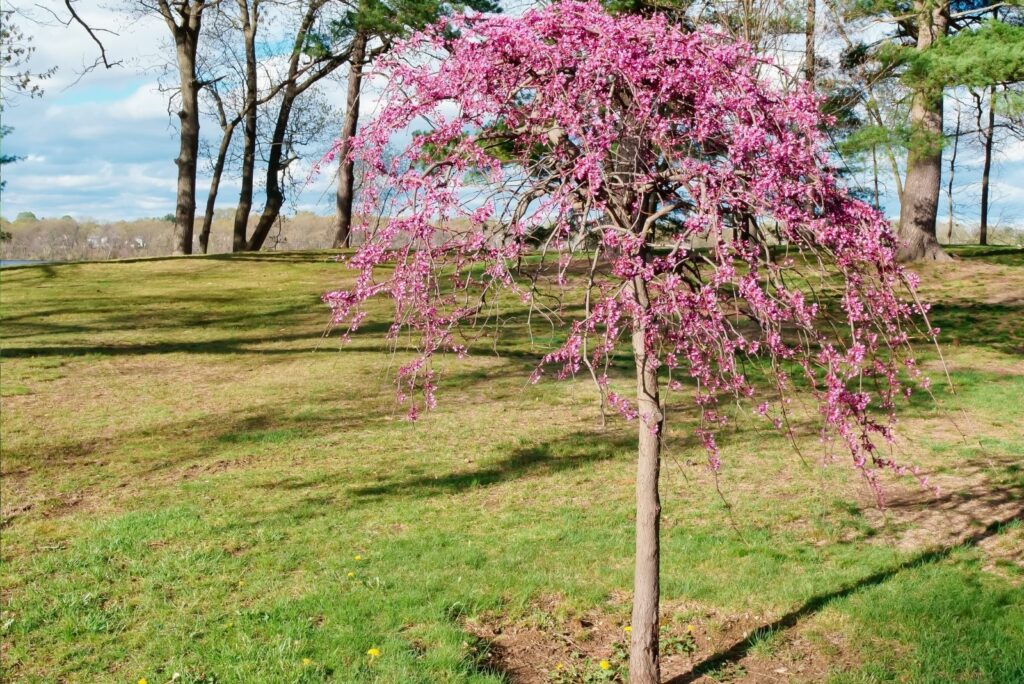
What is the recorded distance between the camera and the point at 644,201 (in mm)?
4086

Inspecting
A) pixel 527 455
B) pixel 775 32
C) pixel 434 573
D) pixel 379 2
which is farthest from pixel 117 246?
pixel 434 573

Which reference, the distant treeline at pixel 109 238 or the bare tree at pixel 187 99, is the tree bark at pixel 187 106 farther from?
the distant treeline at pixel 109 238

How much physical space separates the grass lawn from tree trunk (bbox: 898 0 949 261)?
633 centimetres

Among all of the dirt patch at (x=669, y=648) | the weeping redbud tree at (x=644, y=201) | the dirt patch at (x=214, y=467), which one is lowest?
the dirt patch at (x=669, y=648)

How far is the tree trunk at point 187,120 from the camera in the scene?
25656mm

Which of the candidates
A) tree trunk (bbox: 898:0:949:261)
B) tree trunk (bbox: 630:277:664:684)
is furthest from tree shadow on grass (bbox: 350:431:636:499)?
tree trunk (bbox: 898:0:949:261)

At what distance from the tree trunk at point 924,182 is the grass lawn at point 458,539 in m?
6.33

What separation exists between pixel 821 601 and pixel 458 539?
2.58 m

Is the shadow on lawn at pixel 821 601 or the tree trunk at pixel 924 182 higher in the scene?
the tree trunk at pixel 924 182

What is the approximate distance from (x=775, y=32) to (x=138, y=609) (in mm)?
14283

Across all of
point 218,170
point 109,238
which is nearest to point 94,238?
point 109,238

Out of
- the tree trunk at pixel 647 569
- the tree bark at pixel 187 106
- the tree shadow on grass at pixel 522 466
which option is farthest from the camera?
the tree bark at pixel 187 106

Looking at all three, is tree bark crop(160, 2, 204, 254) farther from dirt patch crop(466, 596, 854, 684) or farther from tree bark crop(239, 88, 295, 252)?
dirt patch crop(466, 596, 854, 684)

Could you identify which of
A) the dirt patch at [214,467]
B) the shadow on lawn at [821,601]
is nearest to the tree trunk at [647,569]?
the shadow on lawn at [821,601]
